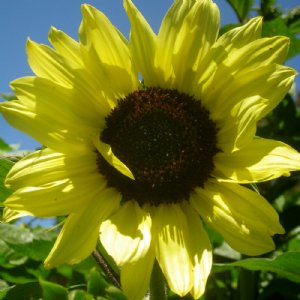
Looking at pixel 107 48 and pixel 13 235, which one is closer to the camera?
pixel 107 48

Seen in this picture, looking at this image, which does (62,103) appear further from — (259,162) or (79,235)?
(259,162)

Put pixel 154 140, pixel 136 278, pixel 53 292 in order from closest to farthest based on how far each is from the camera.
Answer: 1. pixel 53 292
2. pixel 136 278
3. pixel 154 140

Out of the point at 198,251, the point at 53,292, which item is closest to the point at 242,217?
the point at 198,251

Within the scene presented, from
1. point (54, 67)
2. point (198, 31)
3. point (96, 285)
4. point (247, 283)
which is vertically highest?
point (54, 67)

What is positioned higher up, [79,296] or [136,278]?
[79,296]

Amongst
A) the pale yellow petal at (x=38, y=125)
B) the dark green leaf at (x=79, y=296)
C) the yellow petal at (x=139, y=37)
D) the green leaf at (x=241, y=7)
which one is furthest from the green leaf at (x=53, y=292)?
the green leaf at (x=241, y=7)

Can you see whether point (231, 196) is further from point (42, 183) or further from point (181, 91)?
point (42, 183)

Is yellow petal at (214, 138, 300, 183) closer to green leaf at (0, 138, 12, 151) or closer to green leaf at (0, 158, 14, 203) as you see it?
green leaf at (0, 158, 14, 203)
